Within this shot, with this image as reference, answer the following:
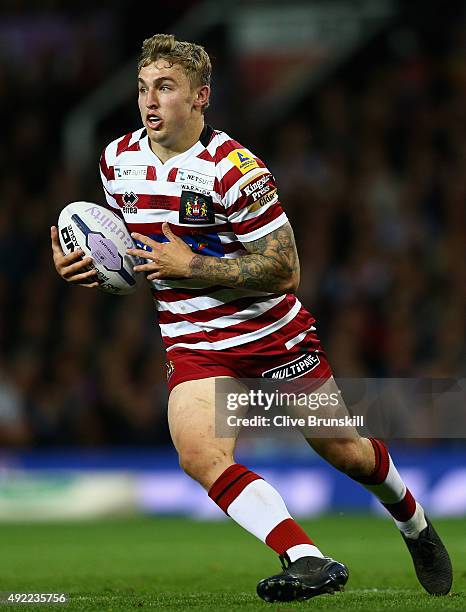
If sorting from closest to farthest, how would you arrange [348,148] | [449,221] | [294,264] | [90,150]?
[294,264], [449,221], [348,148], [90,150]

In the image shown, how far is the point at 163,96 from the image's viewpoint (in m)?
5.71

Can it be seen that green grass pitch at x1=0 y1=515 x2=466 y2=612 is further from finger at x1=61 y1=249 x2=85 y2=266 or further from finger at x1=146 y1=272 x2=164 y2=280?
finger at x1=61 y1=249 x2=85 y2=266

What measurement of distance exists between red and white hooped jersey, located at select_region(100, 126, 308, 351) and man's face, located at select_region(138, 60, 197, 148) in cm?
17

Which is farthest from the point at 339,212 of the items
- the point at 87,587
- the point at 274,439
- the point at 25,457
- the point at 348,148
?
the point at 87,587

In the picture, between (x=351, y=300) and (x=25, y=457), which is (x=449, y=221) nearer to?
(x=351, y=300)

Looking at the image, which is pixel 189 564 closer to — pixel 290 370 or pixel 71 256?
pixel 290 370

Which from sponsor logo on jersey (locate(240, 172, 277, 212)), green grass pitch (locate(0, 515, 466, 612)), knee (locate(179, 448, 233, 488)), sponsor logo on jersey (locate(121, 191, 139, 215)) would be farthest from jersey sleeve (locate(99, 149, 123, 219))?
green grass pitch (locate(0, 515, 466, 612))

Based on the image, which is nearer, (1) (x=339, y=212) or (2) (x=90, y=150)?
(1) (x=339, y=212)

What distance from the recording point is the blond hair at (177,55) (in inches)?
226

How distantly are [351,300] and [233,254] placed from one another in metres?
7.81

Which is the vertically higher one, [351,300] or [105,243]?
[105,243]

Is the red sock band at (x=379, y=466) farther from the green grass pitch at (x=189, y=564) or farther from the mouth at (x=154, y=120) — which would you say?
the mouth at (x=154, y=120)

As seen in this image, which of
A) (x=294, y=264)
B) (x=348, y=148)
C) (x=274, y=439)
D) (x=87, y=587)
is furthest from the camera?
(x=348, y=148)

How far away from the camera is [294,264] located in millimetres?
5672
